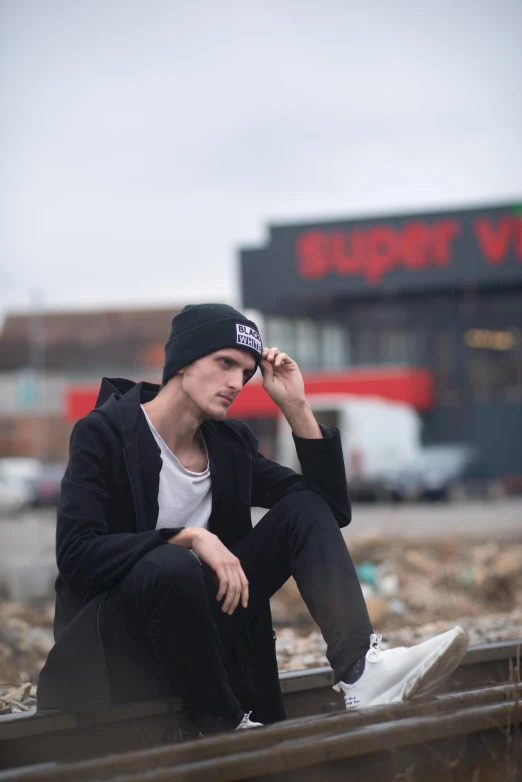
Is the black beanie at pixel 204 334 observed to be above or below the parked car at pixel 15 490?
above

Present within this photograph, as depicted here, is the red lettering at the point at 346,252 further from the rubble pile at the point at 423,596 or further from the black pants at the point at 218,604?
the black pants at the point at 218,604

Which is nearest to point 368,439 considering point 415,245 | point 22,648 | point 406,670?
point 415,245

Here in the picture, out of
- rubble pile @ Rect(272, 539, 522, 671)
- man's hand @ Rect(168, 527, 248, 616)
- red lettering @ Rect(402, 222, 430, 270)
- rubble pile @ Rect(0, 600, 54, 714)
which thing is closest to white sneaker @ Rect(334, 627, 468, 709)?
man's hand @ Rect(168, 527, 248, 616)

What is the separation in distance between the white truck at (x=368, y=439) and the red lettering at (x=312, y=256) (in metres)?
9.68

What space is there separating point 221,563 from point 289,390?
0.71 meters

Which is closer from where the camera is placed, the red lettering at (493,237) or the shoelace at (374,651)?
the shoelace at (374,651)

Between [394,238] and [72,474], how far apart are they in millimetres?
32426

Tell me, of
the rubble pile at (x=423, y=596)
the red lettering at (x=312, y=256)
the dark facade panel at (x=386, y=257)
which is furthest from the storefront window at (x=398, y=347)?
the rubble pile at (x=423, y=596)

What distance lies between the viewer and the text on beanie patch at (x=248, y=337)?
10.1 feet

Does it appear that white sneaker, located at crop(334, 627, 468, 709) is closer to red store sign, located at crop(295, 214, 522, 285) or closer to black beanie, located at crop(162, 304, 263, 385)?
black beanie, located at crop(162, 304, 263, 385)

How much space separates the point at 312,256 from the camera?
35281 mm

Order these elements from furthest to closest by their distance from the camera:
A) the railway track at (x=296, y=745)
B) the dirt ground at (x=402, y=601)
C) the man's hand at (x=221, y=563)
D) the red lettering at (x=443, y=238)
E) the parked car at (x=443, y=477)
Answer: the red lettering at (x=443, y=238) < the parked car at (x=443, y=477) < the dirt ground at (x=402, y=601) < the man's hand at (x=221, y=563) < the railway track at (x=296, y=745)

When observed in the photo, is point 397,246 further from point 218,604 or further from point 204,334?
point 218,604

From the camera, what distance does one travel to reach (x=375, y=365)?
37688 millimetres
